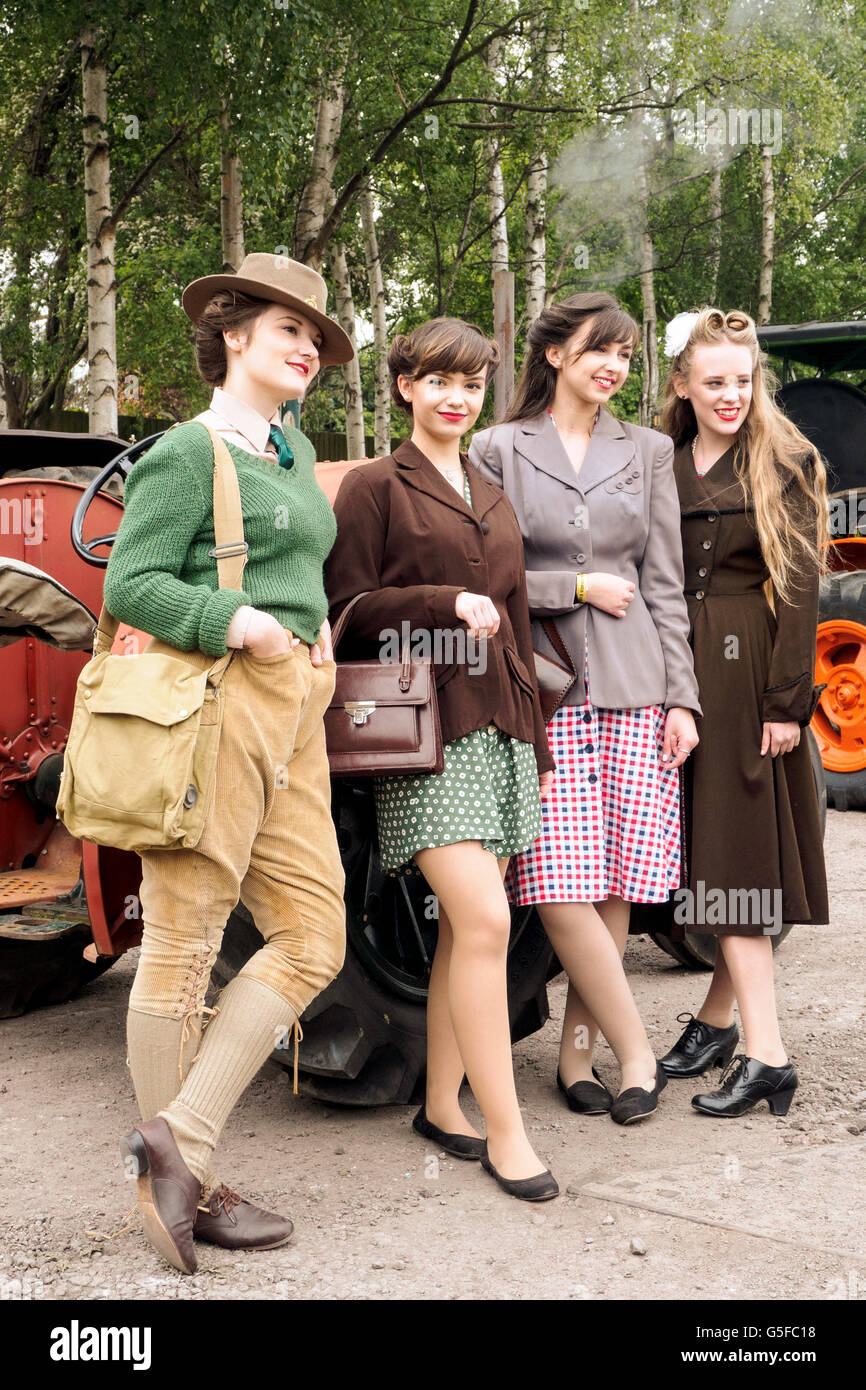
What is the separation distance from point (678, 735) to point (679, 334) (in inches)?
43.4

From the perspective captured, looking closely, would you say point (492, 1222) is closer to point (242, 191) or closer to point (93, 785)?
point (93, 785)

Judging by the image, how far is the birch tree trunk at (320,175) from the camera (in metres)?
13.9

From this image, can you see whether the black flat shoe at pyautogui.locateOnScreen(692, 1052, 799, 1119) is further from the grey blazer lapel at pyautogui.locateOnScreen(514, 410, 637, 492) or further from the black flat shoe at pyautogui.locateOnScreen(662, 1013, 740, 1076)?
the grey blazer lapel at pyautogui.locateOnScreen(514, 410, 637, 492)

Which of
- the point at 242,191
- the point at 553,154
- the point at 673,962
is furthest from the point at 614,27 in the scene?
the point at 673,962

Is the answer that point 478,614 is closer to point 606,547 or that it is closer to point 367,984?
point 606,547

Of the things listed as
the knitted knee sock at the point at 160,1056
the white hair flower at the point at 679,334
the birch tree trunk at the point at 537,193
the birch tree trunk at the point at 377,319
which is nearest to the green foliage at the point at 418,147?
the birch tree trunk at the point at 537,193

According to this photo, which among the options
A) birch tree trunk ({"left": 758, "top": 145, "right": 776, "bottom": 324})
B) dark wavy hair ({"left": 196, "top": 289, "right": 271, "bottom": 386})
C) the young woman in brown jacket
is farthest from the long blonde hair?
birch tree trunk ({"left": 758, "top": 145, "right": 776, "bottom": 324})

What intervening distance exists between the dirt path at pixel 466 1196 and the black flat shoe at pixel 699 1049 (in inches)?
2.4

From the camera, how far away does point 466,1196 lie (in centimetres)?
282

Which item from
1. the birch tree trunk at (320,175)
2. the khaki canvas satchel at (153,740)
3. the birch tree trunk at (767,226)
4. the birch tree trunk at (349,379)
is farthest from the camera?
the birch tree trunk at (767,226)

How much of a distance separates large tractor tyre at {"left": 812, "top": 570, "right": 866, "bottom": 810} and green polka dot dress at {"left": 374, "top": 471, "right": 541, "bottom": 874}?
174 inches

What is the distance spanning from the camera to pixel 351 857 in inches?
128

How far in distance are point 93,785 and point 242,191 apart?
12.2 meters

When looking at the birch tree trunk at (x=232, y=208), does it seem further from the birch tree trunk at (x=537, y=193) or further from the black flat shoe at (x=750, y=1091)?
the black flat shoe at (x=750, y=1091)
